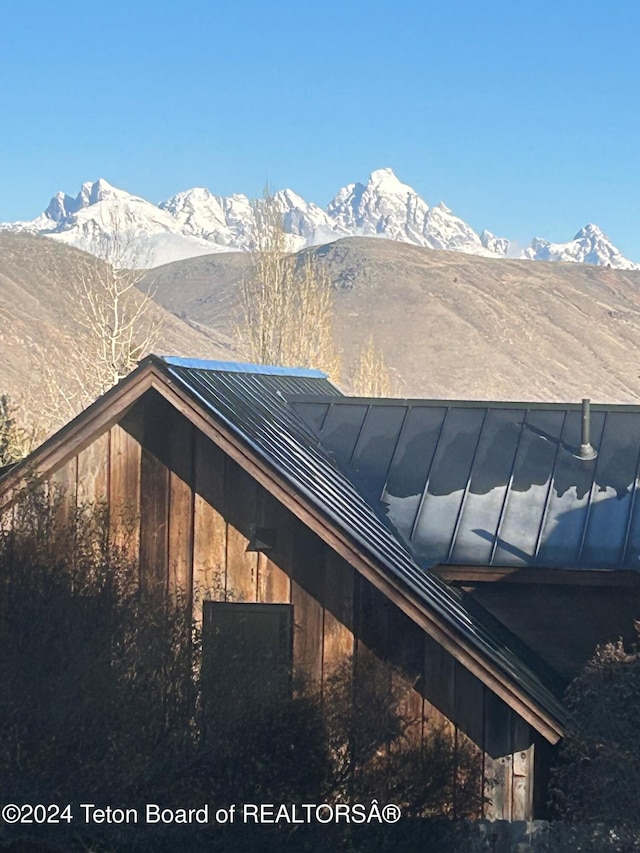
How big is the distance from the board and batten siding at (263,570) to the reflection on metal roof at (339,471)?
295 millimetres

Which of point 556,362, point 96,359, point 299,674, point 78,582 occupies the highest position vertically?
point 556,362

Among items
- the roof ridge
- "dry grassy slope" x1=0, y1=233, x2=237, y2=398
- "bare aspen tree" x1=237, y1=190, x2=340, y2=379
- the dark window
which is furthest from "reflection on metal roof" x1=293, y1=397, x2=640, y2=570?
"dry grassy slope" x1=0, y1=233, x2=237, y2=398

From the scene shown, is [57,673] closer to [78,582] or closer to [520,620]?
[78,582]

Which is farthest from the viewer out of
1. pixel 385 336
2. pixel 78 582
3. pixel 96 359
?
pixel 385 336

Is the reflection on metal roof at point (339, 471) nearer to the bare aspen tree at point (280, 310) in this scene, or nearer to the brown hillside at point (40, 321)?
the bare aspen tree at point (280, 310)

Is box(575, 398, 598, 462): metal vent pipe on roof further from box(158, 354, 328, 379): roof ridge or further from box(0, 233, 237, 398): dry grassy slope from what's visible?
box(0, 233, 237, 398): dry grassy slope

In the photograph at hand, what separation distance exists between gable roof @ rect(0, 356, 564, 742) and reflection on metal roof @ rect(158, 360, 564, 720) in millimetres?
11

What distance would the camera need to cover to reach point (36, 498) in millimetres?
8258

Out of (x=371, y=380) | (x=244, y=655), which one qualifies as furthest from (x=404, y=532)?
(x=371, y=380)

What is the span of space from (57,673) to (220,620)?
1772 millimetres

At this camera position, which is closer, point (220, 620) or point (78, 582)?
point (78, 582)

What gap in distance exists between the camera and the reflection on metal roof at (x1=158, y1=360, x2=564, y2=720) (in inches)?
304

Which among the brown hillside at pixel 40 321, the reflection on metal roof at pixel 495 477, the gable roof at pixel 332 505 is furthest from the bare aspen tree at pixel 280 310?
the gable roof at pixel 332 505

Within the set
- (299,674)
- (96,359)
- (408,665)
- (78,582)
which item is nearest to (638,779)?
(408,665)
